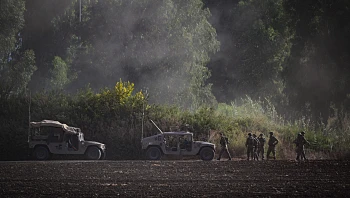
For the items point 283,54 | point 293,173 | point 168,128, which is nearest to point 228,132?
point 168,128

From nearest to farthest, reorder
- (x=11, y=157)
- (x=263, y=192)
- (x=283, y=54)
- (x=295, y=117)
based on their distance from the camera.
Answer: (x=263, y=192) → (x=11, y=157) → (x=295, y=117) → (x=283, y=54)

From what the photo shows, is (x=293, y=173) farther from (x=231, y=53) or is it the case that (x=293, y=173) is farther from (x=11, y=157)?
(x=231, y=53)

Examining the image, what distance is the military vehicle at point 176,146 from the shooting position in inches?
1506

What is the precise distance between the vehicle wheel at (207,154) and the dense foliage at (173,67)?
4370 millimetres

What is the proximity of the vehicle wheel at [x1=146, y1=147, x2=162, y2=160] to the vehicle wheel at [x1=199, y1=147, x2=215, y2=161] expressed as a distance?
2.36 m

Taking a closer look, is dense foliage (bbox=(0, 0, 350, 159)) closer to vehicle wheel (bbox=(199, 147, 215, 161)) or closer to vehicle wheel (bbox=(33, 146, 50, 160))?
vehicle wheel (bbox=(33, 146, 50, 160))

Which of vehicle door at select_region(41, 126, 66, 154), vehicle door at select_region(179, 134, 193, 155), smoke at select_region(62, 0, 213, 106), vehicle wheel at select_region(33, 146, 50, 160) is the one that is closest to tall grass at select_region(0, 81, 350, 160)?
vehicle wheel at select_region(33, 146, 50, 160)

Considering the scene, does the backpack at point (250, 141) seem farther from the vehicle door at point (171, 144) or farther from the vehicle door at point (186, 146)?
the vehicle door at point (171, 144)

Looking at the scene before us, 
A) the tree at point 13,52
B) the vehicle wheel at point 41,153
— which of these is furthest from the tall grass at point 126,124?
the tree at point 13,52

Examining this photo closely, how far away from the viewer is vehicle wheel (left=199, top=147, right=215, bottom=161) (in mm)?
38281

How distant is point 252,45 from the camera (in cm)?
7188

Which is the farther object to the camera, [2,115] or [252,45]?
[252,45]

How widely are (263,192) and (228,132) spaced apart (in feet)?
75.9

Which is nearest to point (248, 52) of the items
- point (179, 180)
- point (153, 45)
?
point (153, 45)
